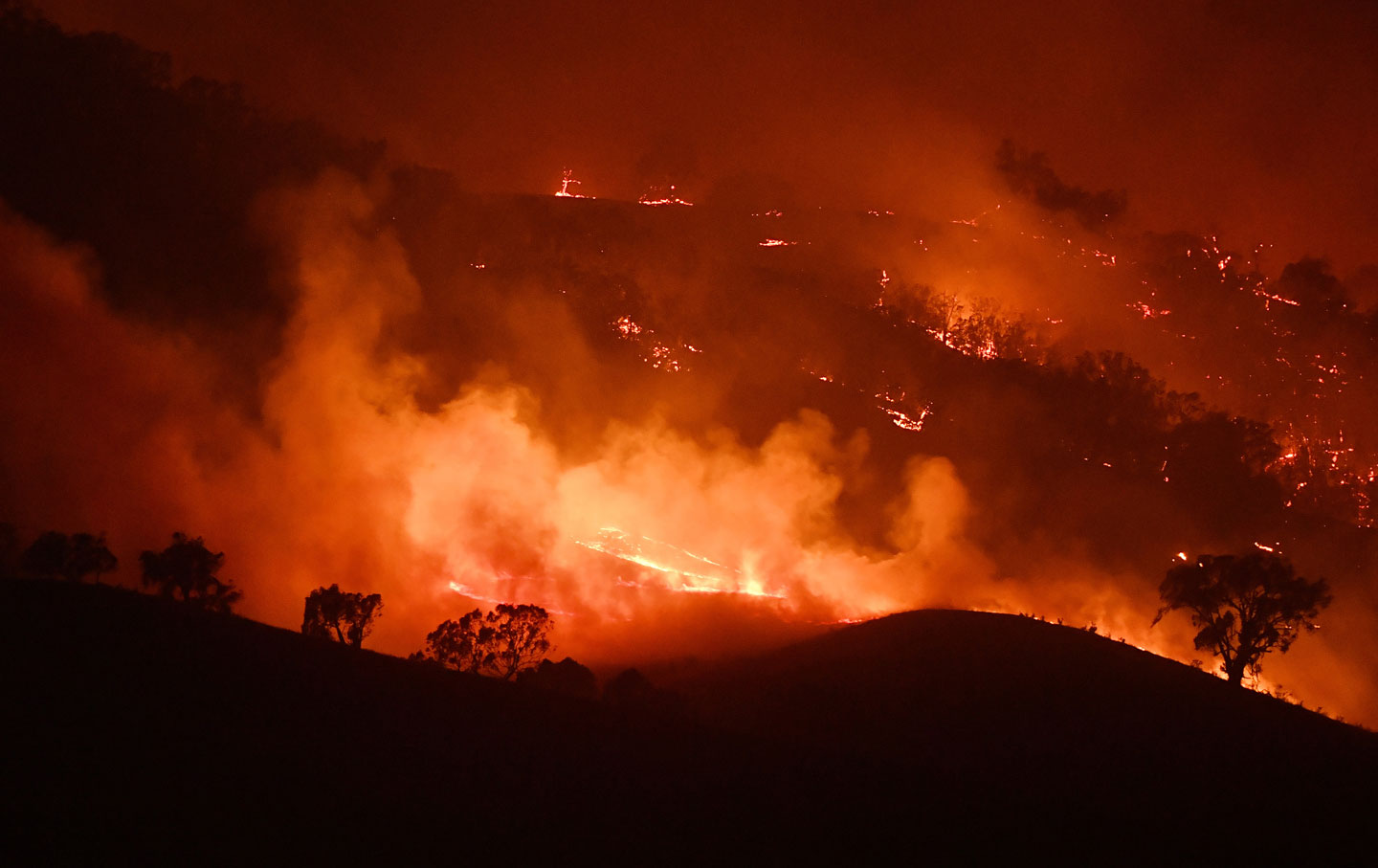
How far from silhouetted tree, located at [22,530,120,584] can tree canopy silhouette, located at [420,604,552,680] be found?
1111cm

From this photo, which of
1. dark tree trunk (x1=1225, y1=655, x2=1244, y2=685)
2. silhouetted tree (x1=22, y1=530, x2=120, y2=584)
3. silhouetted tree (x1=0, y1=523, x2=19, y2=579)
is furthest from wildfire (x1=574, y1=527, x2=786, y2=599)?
silhouetted tree (x1=0, y1=523, x2=19, y2=579)

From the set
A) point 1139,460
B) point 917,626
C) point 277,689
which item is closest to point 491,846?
point 277,689

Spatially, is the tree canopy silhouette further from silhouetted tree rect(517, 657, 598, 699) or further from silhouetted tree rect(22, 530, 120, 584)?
silhouetted tree rect(22, 530, 120, 584)

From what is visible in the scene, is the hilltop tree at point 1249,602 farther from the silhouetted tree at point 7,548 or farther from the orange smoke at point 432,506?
the silhouetted tree at point 7,548

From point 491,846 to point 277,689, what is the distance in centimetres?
733

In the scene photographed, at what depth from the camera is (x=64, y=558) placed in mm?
30969

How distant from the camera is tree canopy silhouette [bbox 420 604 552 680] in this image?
3197 centimetres

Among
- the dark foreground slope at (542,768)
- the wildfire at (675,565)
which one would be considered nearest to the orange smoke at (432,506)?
the wildfire at (675,565)

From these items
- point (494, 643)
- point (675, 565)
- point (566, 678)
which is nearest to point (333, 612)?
point (494, 643)

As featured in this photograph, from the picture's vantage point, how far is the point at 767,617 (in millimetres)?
46219

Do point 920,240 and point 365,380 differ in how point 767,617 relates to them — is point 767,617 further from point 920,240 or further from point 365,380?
point 920,240

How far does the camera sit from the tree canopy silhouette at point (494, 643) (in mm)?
31969

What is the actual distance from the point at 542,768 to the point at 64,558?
22997 mm

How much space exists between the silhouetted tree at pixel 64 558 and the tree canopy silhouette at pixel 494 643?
1111 centimetres
